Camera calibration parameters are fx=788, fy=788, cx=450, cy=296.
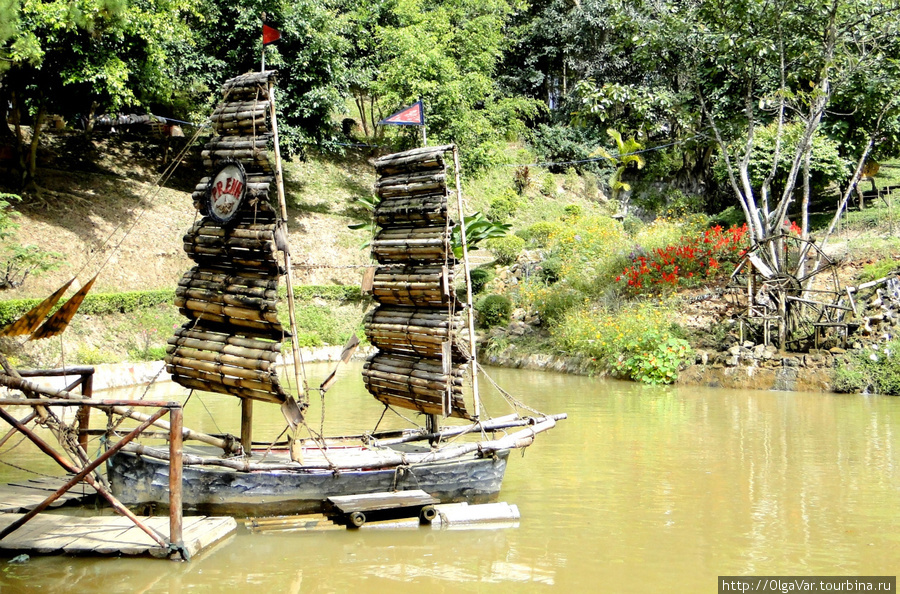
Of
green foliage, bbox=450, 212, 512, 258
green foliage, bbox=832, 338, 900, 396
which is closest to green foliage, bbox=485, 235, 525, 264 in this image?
green foliage, bbox=450, 212, 512, 258

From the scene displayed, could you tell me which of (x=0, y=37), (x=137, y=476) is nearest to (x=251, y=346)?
(x=137, y=476)

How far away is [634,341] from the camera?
19953mm

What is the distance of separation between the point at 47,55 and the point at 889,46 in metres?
21.4

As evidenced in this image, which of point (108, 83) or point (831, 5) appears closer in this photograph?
point (831, 5)

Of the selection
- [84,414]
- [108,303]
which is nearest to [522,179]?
[108,303]

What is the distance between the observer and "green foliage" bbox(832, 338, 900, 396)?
55.4 ft

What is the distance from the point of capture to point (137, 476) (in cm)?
933

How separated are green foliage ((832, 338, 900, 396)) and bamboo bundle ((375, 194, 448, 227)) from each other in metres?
11.1

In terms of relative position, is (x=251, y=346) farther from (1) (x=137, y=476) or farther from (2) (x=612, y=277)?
(2) (x=612, y=277)

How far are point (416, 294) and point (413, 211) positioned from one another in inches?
46.5

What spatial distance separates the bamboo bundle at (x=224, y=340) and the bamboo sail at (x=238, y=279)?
1 centimetres

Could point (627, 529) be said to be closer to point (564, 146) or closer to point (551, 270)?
point (551, 270)

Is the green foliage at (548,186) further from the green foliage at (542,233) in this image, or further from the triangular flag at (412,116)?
the triangular flag at (412,116)

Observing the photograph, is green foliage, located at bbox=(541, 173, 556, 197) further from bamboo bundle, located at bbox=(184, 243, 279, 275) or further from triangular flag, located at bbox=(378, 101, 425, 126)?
bamboo bundle, located at bbox=(184, 243, 279, 275)
